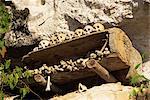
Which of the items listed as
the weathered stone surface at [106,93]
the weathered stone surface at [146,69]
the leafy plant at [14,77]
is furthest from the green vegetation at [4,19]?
the weathered stone surface at [146,69]

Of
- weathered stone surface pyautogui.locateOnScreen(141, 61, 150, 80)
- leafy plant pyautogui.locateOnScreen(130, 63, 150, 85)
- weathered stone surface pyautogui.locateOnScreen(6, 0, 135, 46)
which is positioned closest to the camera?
leafy plant pyautogui.locateOnScreen(130, 63, 150, 85)

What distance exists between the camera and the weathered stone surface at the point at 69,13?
250cm

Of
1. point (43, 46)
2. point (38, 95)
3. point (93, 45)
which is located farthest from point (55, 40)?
point (38, 95)

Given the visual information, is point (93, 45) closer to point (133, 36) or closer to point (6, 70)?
point (133, 36)

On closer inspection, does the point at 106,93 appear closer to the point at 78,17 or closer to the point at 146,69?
the point at 146,69

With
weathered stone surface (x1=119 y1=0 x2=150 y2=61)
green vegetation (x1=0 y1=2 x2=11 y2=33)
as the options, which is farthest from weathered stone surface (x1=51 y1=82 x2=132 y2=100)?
green vegetation (x1=0 y1=2 x2=11 y2=33)

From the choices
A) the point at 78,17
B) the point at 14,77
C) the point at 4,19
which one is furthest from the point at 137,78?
the point at 4,19

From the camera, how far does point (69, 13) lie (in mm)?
2654

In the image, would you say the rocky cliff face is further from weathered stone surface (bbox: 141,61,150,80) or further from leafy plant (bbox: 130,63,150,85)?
leafy plant (bbox: 130,63,150,85)

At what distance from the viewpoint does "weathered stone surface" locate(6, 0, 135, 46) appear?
8.21ft

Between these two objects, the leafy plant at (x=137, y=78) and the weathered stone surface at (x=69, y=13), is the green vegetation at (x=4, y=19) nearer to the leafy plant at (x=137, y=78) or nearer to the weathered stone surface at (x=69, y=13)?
the weathered stone surface at (x=69, y=13)

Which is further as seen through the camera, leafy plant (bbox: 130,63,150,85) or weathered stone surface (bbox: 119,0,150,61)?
weathered stone surface (bbox: 119,0,150,61)

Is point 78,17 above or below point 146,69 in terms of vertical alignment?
above

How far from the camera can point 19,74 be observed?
260 cm
